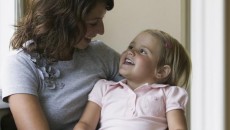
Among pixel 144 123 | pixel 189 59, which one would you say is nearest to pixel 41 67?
pixel 144 123

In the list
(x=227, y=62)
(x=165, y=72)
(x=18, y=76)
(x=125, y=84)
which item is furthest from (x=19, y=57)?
(x=227, y=62)

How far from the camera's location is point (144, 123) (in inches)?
39.3

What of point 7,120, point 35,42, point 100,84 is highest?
point 35,42

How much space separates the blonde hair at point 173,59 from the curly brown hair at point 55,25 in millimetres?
241

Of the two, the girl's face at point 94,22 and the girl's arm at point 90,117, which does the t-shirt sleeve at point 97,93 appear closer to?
the girl's arm at point 90,117

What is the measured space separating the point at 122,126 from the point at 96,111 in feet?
0.36

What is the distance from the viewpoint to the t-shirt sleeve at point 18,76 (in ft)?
3.13

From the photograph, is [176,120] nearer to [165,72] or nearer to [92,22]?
[165,72]

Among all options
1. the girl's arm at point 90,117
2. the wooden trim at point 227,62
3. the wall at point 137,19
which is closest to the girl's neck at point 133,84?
the girl's arm at point 90,117

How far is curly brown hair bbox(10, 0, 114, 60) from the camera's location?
1.02m

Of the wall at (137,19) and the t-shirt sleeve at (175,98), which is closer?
the t-shirt sleeve at (175,98)

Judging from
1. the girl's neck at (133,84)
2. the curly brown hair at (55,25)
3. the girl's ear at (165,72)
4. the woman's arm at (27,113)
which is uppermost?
the curly brown hair at (55,25)

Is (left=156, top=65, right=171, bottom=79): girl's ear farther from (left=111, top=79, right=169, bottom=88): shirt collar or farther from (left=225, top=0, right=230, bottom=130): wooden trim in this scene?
(left=225, top=0, right=230, bottom=130): wooden trim

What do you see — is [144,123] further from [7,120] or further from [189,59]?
[7,120]
